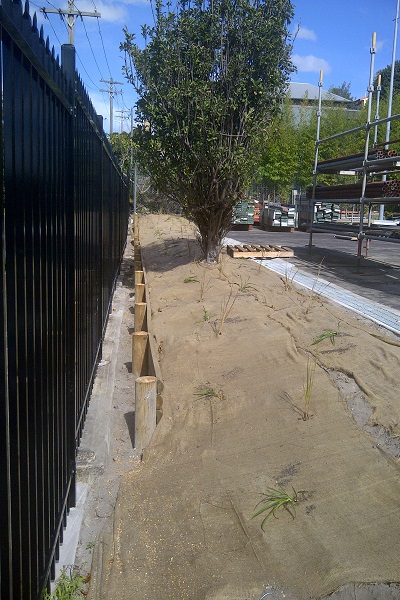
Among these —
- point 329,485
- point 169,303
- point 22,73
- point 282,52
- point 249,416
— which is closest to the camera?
point 22,73

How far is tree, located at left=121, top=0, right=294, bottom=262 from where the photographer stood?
9.47 meters

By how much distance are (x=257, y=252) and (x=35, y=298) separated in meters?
10.3

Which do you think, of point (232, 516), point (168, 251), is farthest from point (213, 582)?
point (168, 251)

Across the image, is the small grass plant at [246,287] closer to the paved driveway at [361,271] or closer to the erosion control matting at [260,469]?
the paved driveway at [361,271]

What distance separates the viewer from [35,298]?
90.1 inches


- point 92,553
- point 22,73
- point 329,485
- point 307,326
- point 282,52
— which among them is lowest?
point 92,553

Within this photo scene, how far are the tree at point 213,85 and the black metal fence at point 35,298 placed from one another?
19.4 feet

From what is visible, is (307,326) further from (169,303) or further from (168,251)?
(168,251)

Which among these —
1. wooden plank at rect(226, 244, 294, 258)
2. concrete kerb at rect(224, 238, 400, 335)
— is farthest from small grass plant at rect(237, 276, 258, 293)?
wooden plank at rect(226, 244, 294, 258)

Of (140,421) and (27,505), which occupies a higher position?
(27,505)

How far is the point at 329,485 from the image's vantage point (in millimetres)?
3572

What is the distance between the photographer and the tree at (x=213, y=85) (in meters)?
9.47

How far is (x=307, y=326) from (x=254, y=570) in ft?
11.4

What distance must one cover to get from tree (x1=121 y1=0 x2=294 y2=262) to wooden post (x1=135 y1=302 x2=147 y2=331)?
11.0 ft
